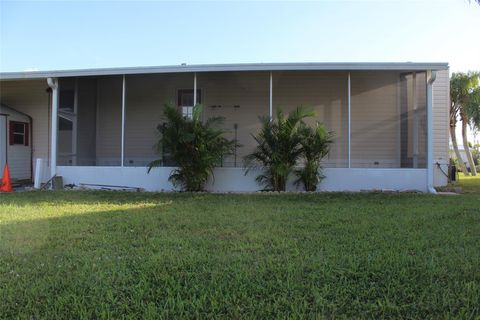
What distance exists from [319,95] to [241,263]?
339 inches

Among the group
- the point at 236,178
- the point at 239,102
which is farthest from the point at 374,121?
the point at 236,178

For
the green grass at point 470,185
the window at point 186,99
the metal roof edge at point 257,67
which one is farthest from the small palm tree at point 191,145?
the green grass at point 470,185

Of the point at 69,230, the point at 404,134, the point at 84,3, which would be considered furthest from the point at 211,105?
the point at 69,230

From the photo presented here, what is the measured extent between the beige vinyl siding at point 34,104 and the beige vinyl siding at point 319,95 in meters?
7.00

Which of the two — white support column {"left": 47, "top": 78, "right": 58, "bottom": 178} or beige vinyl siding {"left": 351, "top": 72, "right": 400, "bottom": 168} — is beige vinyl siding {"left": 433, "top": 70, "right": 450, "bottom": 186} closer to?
beige vinyl siding {"left": 351, "top": 72, "right": 400, "bottom": 168}

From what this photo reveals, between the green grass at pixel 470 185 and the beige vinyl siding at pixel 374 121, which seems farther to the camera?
the beige vinyl siding at pixel 374 121

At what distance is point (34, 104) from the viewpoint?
1195 cm

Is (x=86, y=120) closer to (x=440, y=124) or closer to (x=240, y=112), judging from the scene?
Answer: (x=240, y=112)

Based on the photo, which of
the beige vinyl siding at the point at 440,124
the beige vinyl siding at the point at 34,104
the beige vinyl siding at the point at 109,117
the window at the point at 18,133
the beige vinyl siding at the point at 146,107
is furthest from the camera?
the beige vinyl siding at the point at 34,104

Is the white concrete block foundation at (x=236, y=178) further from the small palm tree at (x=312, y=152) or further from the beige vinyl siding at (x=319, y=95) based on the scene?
the beige vinyl siding at (x=319, y=95)

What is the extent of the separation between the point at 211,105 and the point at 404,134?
17.8ft

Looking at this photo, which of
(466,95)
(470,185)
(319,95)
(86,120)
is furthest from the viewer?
(466,95)

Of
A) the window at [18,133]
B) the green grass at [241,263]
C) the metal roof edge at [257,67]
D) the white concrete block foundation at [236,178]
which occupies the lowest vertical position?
the green grass at [241,263]

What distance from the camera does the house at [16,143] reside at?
36.5 ft
